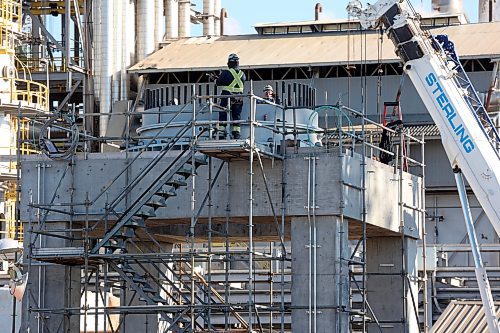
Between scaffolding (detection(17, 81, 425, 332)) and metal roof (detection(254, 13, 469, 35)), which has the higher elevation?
metal roof (detection(254, 13, 469, 35))

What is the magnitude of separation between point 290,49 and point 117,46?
8.25m

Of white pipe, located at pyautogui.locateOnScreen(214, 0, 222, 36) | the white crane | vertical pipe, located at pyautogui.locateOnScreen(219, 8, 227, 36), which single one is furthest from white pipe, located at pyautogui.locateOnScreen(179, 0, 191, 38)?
the white crane

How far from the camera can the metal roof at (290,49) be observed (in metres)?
66.3

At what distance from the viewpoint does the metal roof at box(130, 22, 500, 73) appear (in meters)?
66.3

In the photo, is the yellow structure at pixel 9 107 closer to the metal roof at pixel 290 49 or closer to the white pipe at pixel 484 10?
the metal roof at pixel 290 49

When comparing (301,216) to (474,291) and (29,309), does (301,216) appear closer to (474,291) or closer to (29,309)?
(29,309)

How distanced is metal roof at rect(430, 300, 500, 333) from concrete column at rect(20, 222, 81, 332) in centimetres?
1199

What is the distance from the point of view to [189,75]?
70188mm

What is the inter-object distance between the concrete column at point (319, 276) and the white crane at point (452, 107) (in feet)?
11.8

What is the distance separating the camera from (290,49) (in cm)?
6975

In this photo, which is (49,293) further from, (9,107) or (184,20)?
(184,20)

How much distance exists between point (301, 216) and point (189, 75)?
1537 inches

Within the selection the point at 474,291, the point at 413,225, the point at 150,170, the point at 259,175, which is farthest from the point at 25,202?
the point at 474,291

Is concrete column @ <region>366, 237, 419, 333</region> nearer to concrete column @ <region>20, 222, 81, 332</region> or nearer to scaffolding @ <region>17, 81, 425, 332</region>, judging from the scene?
scaffolding @ <region>17, 81, 425, 332</region>
